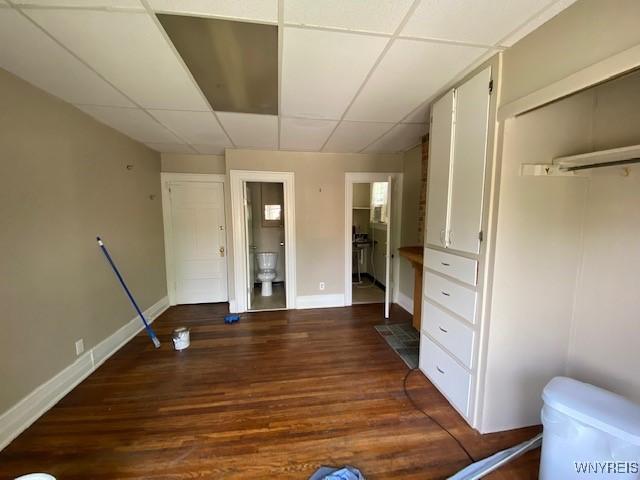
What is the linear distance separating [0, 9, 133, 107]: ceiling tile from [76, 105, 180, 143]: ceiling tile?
0.16 meters

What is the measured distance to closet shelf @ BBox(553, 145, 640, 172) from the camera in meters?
1.20

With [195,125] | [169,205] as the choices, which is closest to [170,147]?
[169,205]

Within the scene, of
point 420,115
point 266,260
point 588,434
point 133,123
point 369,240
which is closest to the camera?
point 588,434

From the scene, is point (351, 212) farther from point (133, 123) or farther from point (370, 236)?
point (133, 123)

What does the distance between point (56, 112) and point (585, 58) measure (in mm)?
3373

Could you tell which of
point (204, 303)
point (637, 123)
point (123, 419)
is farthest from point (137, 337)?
point (637, 123)

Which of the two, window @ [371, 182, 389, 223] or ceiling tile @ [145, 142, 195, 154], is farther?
window @ [371, 182, 389, 223]

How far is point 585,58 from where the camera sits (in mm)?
1101

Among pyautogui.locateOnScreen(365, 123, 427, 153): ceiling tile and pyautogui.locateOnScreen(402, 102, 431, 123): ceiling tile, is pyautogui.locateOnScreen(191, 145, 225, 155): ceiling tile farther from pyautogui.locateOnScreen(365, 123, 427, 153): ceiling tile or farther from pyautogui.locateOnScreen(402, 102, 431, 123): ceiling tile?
pyautogui.locateOnScreen(402, 102, 431, 123): ceiling tile

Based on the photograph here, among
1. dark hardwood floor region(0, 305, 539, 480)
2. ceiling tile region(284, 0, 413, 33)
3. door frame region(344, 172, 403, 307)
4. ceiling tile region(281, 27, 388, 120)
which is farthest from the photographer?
door frame region(344, 172, 403, 307)

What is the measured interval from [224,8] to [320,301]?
3477 mm

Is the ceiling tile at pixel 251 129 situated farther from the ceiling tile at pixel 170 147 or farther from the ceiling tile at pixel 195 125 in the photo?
the ceiling tile at pixel 170 147

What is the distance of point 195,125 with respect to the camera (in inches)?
102

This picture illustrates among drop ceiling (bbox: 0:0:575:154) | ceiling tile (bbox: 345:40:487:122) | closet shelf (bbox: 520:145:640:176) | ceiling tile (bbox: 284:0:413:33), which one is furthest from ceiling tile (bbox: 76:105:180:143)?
closet shelf (bbox: 520:145:640:176)
